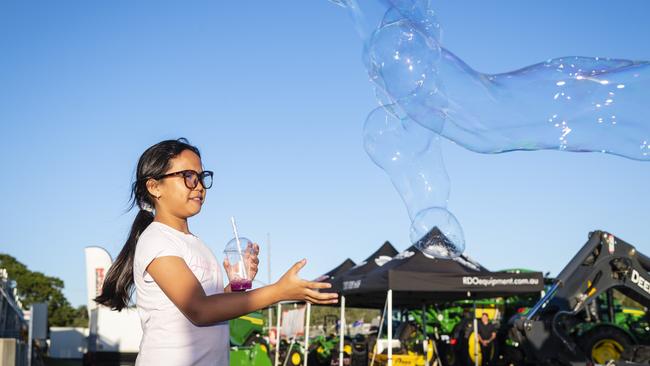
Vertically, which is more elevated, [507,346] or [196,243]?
[196,243]

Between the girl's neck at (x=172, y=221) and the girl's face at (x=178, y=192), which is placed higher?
the girl's face at (x=178, y=192)

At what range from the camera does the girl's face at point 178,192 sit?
2822 millimetres

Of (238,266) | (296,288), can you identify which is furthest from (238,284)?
(296,288)

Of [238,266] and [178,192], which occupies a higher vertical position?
[178,192]

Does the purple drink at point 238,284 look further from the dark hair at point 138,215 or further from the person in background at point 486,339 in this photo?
the person in background at point 486,339

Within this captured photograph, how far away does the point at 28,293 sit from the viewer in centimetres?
6369

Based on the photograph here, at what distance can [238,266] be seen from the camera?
10.4 feet

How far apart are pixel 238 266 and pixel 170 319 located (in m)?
0.63

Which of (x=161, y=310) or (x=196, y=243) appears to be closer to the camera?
(x=161, y=310)

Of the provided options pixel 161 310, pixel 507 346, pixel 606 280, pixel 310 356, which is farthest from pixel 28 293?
pixel 161 310

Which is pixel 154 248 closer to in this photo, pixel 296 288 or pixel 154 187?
pixel 154 187

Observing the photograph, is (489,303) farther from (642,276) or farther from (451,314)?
(642,276)

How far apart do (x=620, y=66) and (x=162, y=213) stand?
3755 mm

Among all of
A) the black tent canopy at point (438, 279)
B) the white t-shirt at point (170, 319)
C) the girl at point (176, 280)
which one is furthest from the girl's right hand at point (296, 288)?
the black tent canopy at point (438, 279)
